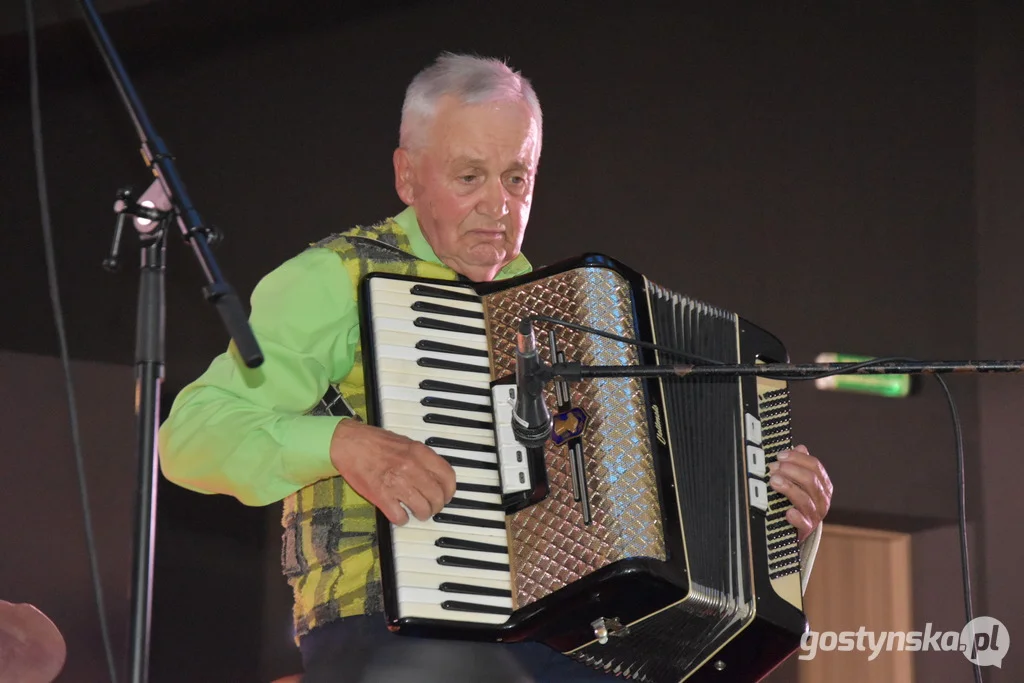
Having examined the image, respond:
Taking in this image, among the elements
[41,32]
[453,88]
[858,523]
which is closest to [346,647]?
[453,88]

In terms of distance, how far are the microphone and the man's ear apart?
589 mm

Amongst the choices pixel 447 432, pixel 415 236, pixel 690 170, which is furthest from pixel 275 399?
pixel 690 170

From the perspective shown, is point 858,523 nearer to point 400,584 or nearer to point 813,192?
point 813,192

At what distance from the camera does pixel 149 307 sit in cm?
171

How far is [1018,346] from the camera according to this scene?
4469 mm

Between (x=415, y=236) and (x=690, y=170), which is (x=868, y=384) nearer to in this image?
(x=690, y=170)

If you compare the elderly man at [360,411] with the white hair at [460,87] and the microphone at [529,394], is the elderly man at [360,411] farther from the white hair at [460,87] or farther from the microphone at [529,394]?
the microphone at [529,394]

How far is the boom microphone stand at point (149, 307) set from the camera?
1.61 meters

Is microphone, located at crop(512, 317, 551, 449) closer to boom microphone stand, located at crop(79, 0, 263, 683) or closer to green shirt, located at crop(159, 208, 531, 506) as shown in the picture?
green shirt, located at crop(159, 208, 531, 506)

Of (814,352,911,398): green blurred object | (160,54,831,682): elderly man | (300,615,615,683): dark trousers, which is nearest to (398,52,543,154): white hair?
(160,54,831,682): elderly man

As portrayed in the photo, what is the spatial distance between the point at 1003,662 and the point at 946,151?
6.14 feet

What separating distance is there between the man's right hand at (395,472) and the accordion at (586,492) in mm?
47

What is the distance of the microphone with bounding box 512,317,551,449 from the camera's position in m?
1.95

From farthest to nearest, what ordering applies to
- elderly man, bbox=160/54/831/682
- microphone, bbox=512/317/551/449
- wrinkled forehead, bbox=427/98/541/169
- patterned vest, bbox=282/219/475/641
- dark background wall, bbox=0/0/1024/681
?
dark background wall, bbox=0/0/1024/681 < wrinkled forehead, bbox=427/98/541/169 < patterned vest, bbox=282/219/475/641 < elderly man, bbox=160/54/831/682 < microphone, bbox=512/317/551/449
